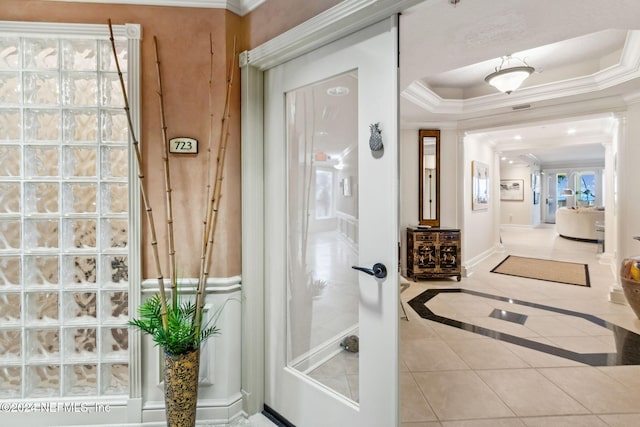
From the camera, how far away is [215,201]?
1.78 meters

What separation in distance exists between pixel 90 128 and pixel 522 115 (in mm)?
5140

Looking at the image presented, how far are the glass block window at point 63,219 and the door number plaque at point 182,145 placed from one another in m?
0.28

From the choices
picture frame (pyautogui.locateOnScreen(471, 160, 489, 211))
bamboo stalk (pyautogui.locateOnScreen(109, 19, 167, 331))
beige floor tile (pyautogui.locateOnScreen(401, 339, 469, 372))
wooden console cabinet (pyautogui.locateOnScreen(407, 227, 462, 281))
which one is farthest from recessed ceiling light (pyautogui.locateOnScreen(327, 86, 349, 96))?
picture frame (pyautogui.locateOnScreen(471, 160, 489, 211))

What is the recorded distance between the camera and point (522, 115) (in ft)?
14.9

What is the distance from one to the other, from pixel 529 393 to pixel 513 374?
0.23 metres

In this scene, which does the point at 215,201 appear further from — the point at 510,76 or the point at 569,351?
the point at 510,76

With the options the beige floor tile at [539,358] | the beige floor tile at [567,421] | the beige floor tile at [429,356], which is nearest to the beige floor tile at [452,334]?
the beige floor tile at [429,356]

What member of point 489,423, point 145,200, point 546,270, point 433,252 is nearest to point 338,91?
point 145,200

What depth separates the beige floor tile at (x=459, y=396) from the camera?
6.34 feet

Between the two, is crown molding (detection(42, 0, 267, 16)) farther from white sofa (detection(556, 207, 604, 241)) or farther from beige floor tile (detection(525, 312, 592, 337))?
white sofa (detection(556, 207, 604, 241))

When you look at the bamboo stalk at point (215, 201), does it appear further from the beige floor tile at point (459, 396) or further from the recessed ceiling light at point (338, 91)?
the beige floor tile at point (459, 396)

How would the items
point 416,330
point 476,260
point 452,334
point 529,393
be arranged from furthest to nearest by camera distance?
point 476,260, point 416,330, point 452,334, point 529,393

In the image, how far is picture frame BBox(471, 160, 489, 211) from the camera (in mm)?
5664

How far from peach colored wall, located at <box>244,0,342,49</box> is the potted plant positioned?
0.24m
